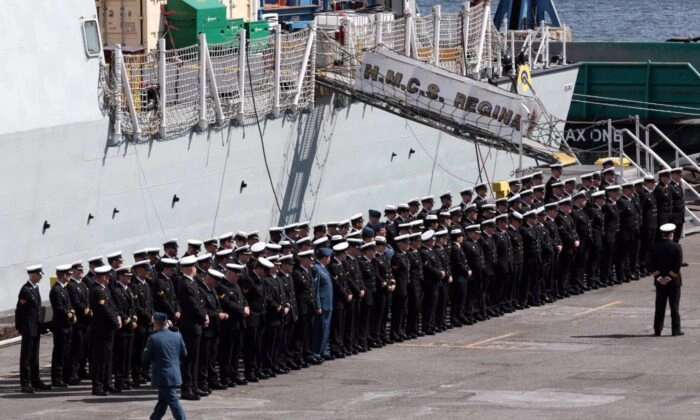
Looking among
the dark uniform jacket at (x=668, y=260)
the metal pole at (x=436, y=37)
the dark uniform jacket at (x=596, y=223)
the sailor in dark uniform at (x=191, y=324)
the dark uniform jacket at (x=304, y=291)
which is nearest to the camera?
the sailor in dark uniform at (x=191, y=324)

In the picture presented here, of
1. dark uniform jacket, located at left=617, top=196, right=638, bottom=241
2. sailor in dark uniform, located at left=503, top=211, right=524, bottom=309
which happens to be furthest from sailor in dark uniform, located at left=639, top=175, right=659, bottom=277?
sailor in dark uniform, located at left=503, top=211, right=524, bottom=309

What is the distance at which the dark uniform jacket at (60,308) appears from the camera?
1652 cm

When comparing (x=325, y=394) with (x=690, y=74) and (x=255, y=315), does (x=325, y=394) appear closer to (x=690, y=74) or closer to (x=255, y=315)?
(x=255, y=315)

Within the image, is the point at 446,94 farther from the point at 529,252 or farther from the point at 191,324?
the point at 191,324

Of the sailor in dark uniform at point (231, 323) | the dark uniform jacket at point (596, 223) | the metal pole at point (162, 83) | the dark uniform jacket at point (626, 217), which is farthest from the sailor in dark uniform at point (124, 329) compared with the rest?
the dark uniform jacket at point (626, 217)

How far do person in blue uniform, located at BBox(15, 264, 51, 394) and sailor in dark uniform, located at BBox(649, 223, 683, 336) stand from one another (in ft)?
22.3

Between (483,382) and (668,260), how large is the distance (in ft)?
11.0

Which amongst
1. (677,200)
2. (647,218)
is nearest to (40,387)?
(647,218)

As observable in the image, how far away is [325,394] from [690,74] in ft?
88.0

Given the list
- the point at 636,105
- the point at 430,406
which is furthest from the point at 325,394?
the point at 636,105

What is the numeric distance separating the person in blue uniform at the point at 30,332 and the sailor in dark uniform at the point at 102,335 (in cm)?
59

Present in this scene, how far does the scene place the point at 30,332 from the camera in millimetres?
16500

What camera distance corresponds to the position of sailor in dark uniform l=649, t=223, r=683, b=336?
18.3m

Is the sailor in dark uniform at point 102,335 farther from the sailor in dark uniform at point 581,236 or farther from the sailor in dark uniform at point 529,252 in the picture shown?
the sailor in dark uniform at point 581,236
